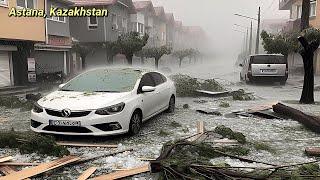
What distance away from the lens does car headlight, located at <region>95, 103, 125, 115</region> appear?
269 inches

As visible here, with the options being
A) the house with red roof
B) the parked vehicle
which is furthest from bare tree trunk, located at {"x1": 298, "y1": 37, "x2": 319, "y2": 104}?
the house with red roof

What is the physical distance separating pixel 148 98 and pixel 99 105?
167 cm

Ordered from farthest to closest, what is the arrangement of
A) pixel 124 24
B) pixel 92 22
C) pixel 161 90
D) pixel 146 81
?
1. pixel 124 24
2. pixel 92 22
3. pixel 161 90
4. pixel 146 81

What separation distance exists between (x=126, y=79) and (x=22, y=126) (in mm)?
2819

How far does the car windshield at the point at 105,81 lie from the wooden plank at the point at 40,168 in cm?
225

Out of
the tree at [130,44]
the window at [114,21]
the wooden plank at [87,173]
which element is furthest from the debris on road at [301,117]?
the window at [114,21]

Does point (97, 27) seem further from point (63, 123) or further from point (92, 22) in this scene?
point (63, 123)

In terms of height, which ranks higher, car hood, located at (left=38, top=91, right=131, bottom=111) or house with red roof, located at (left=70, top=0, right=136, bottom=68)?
house with red roof, located at (left=70, top=0, right=136, bottom=68)

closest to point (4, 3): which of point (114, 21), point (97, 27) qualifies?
point (97, 27)

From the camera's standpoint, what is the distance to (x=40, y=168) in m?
5.29

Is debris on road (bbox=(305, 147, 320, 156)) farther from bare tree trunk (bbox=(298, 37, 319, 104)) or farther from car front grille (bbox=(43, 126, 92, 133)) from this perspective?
bare tree trunk (bbox=(298, 37, 319, 104))

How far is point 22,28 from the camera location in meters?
19.3

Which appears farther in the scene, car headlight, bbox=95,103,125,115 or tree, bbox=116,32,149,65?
tree, bbox=116,32,149,65

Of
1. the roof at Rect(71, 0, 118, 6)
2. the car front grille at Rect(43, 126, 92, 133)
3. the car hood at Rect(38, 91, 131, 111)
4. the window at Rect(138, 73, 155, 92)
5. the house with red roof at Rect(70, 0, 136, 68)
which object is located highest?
the roof at Rect(71, 0, 118, 6)
